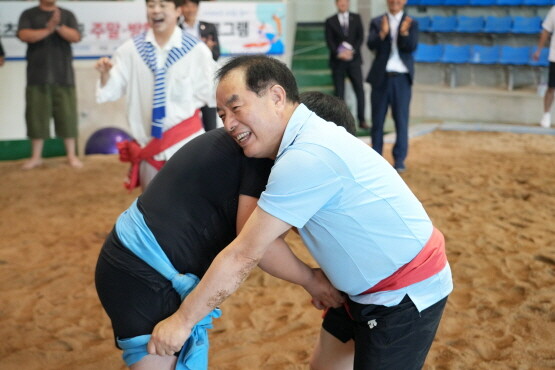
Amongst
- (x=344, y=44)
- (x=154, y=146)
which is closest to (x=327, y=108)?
(x=154, y=146)

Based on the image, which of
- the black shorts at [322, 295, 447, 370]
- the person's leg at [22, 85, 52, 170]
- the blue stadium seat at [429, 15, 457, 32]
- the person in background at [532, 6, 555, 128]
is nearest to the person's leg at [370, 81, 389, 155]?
the person in background at [532, 6, 555, 128]

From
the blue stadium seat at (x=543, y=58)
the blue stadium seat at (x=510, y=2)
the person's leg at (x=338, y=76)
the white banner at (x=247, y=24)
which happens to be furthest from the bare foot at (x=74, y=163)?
the blue stadium seat at (x=510, y=2)

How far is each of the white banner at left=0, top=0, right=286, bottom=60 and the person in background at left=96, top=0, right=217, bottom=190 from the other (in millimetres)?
4035

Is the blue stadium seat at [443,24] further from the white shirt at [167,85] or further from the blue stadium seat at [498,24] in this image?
the white shirt at [167,85]

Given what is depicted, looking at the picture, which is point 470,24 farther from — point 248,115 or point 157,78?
point 248,115

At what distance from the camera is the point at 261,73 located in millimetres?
1596

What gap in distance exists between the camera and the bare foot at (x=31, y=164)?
6.62 metres

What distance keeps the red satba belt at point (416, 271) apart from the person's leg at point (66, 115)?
553 cm

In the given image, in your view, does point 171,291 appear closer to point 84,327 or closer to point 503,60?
Result: point 84,327

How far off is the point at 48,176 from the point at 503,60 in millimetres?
6734

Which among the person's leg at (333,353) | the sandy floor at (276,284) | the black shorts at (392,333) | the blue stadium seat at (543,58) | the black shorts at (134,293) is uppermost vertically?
the blue stadium seat at (543,58)

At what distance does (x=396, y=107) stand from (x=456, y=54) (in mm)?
4238

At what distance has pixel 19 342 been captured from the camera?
312 centimetres

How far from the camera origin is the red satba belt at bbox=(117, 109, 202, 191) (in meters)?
3.41
